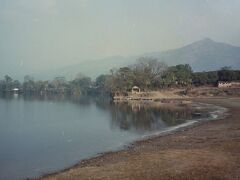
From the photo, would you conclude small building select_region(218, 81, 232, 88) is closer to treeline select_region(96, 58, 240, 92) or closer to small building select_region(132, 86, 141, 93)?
treeline select_region(96, 58, 240, 92)

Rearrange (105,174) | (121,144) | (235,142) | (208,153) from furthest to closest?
(121,144)
(235,142)
(208,153)
(105,174)

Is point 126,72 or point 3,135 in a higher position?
point 126,72

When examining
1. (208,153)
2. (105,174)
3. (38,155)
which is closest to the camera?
(105,174)

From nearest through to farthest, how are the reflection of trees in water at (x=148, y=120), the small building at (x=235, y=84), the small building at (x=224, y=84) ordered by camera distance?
the reflection of trees in water at (x=148, y=120)
the small building at (x=235, y=84)
the small building at (x=224, y=84)

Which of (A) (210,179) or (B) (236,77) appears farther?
(B) (236,77)

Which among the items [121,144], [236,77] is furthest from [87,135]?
[236,77]

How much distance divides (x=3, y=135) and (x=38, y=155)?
52.8 feet

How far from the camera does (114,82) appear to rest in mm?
155375

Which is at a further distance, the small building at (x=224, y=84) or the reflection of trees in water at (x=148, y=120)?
the small building at (x=224, y=84)

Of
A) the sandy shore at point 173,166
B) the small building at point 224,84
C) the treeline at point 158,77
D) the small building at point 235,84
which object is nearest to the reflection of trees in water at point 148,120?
the sandy shore at point 173,166

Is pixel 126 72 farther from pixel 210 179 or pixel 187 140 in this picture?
pixel 210 179

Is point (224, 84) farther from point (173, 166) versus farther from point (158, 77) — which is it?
point (173, 166)

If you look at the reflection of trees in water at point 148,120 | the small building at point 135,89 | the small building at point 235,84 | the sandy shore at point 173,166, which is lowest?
the reflection of trees in water at point 148,120

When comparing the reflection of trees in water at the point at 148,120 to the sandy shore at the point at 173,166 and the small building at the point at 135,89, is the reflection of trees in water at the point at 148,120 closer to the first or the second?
the sandy shore at the point at 173,166
